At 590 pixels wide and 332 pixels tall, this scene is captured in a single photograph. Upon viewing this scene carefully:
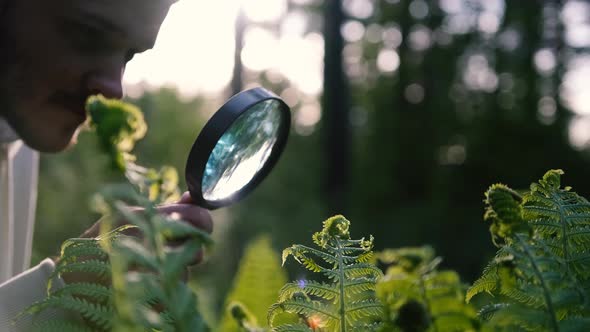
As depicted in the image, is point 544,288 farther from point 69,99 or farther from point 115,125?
point 69,99

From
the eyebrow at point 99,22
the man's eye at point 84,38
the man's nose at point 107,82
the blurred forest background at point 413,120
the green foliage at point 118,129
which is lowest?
the blurred forest background at point 413,120

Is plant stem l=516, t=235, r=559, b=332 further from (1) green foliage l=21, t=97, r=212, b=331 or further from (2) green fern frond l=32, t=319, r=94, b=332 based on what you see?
(2) green fern frond l=32, t=319, r=94, b=332

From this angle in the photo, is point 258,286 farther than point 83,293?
Yes

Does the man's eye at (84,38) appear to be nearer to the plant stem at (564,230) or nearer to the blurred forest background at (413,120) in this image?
the plant stem at (564,230)

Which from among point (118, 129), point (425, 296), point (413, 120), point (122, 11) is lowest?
point (413, 120)

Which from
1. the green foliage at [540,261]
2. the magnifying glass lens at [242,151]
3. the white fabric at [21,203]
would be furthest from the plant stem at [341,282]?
the white fabric at [21,203]

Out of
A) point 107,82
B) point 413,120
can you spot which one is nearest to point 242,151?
point 107,82

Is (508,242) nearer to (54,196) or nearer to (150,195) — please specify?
(150,195)
